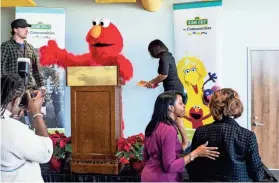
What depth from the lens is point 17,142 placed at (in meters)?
1.41

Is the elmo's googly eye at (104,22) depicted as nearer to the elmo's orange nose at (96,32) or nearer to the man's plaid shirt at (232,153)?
the elmo's orange nose at (96,32)

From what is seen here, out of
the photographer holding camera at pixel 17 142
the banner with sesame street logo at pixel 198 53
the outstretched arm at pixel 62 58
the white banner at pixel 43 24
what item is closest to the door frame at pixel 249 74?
the banner with sesame street logo at pixel 198 53

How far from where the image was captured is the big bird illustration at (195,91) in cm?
421

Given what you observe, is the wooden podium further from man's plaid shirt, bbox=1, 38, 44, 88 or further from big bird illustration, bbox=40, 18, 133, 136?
man's plaid shirt, bbox=1, 38, 44, 88

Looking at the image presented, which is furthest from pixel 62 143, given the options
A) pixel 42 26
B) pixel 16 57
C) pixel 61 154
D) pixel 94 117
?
pixel 42 26

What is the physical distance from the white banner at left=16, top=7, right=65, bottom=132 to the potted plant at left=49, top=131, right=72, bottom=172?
187cm

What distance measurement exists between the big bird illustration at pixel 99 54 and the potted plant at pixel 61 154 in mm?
534

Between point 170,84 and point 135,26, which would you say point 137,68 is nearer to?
point 135,26

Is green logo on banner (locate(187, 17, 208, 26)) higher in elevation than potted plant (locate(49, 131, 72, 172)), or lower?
higher

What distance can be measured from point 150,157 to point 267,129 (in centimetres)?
295

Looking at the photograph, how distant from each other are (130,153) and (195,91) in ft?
6.60

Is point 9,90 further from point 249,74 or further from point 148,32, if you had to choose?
point 249,74

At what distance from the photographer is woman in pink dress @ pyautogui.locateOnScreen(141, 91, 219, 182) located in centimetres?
174

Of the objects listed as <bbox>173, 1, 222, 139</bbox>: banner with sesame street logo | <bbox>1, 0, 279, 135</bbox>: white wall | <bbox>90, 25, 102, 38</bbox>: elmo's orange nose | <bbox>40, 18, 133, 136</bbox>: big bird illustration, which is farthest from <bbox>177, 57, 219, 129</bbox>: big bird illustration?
<bbox>90, 25, 102, 38</bbox>: elmo's orange nose
